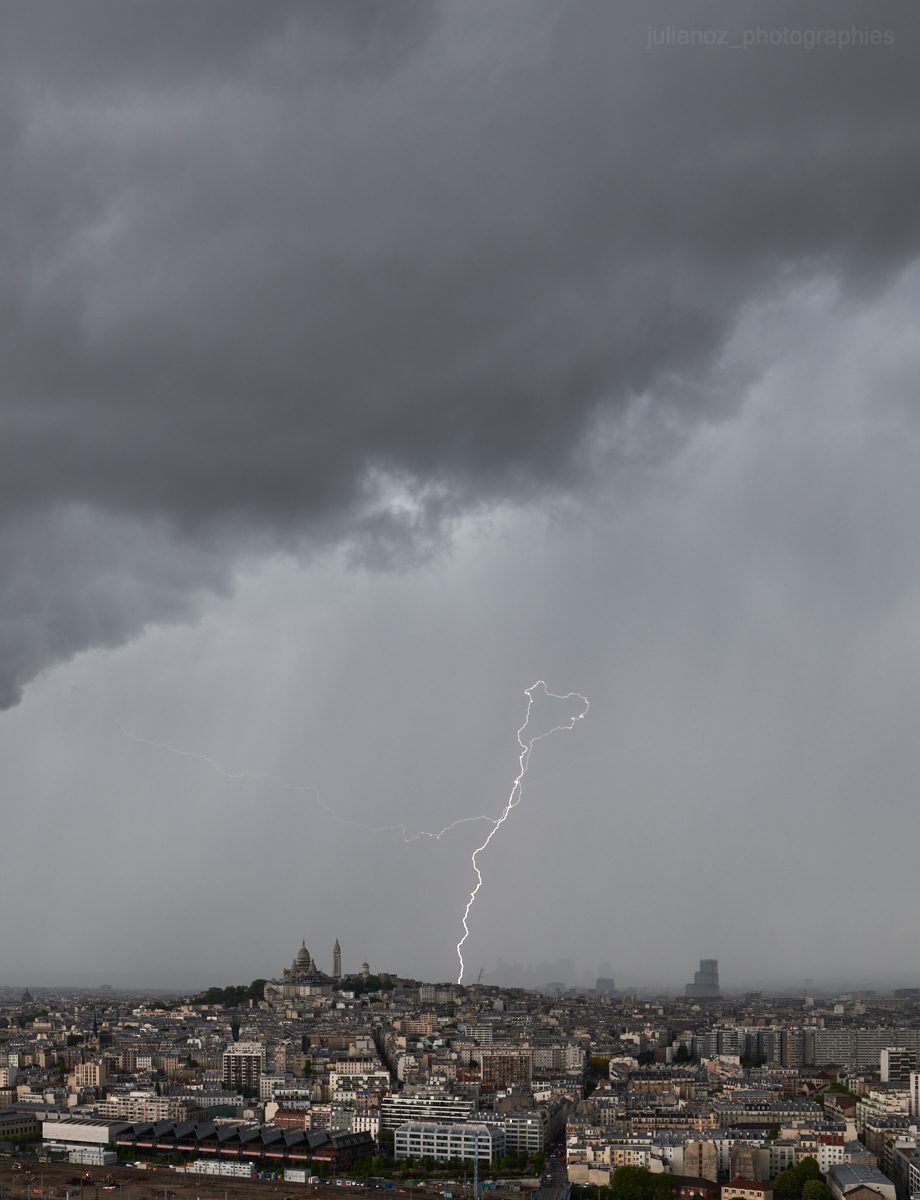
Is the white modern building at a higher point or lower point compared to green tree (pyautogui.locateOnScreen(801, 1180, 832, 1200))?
lower

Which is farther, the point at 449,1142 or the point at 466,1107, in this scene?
the point at 466,1107

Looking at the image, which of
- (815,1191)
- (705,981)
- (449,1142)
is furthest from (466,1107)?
(705,981)

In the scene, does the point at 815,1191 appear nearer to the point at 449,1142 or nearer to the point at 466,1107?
the point at 449,1142

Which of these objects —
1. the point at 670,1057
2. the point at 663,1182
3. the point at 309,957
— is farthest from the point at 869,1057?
the point at 309,957

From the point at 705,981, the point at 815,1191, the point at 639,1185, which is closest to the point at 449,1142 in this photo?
the point at 639,1185

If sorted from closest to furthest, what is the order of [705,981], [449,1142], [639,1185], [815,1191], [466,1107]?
1. [815,1191]
2. [639,1185]
3. [449,1142]
4. [466,1107]
5. [705,981]

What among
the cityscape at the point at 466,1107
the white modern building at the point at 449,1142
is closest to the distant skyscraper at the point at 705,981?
the cityscape at the point at 466,1107

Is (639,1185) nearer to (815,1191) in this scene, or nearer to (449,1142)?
(815,1191)

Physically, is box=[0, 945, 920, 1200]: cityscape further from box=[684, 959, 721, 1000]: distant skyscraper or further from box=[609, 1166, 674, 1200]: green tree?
box=[684, 959, 721, 1000]: distant skyscraper

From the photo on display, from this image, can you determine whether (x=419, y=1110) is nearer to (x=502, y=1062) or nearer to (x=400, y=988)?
(x=502, y=1062)

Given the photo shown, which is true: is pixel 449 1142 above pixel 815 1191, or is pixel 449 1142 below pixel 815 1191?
below

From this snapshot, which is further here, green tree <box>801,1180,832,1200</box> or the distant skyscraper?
the distant skyscraper

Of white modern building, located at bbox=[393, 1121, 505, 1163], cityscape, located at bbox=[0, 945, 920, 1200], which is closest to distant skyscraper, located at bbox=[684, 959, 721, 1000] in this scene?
cityscape, located at bbox=[0, 945, 920, 1200]

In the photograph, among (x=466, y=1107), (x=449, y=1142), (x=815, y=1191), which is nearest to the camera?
(x=815, y=1191)
